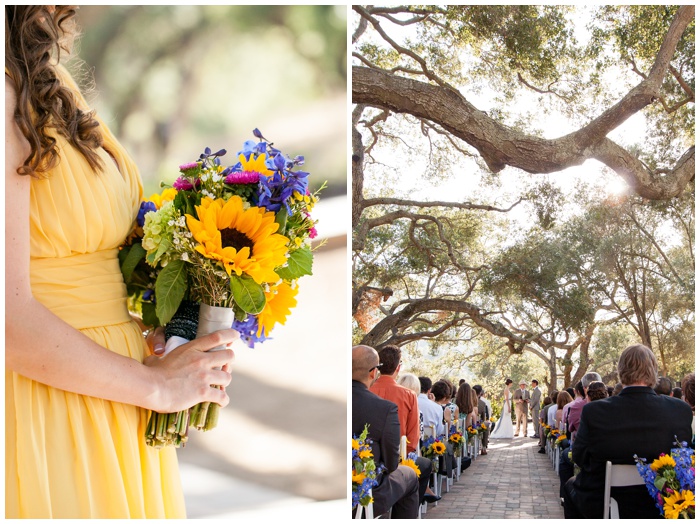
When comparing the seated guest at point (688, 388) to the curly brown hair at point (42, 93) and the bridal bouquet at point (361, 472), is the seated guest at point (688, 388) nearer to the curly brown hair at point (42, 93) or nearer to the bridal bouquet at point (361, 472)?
the bridal bouquet at point (361, 472)

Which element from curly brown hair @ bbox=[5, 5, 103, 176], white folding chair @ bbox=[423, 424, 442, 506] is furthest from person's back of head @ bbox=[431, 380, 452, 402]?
curly brown hair @ bbox=[5, 5, 103, 176]

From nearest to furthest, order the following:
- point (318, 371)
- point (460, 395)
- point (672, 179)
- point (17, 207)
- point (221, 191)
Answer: point (17, 207) → point (221, 191) → point (672, 179) → point (318, 371) → point (460, 395)

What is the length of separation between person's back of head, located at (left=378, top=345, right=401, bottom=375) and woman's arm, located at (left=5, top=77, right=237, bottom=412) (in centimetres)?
245

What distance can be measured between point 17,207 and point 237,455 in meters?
2.50

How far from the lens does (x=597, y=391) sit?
3.50 m

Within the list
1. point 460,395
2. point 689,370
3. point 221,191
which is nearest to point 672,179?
point 689,370

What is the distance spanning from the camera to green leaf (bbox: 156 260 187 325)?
1.29 meters

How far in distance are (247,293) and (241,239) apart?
11 centimetres

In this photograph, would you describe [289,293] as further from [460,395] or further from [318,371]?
[460,395]

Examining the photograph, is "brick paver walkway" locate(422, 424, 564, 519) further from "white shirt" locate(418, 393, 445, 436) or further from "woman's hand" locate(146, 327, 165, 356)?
"woman's hand" locate(146, 327, 165, 356)

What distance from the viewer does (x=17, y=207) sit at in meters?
1.11

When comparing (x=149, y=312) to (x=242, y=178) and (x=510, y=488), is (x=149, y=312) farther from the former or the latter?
(x=510, y=488)

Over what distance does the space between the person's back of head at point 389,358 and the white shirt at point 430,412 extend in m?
1.11

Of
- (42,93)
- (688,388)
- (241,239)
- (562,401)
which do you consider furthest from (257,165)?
(688,388)
